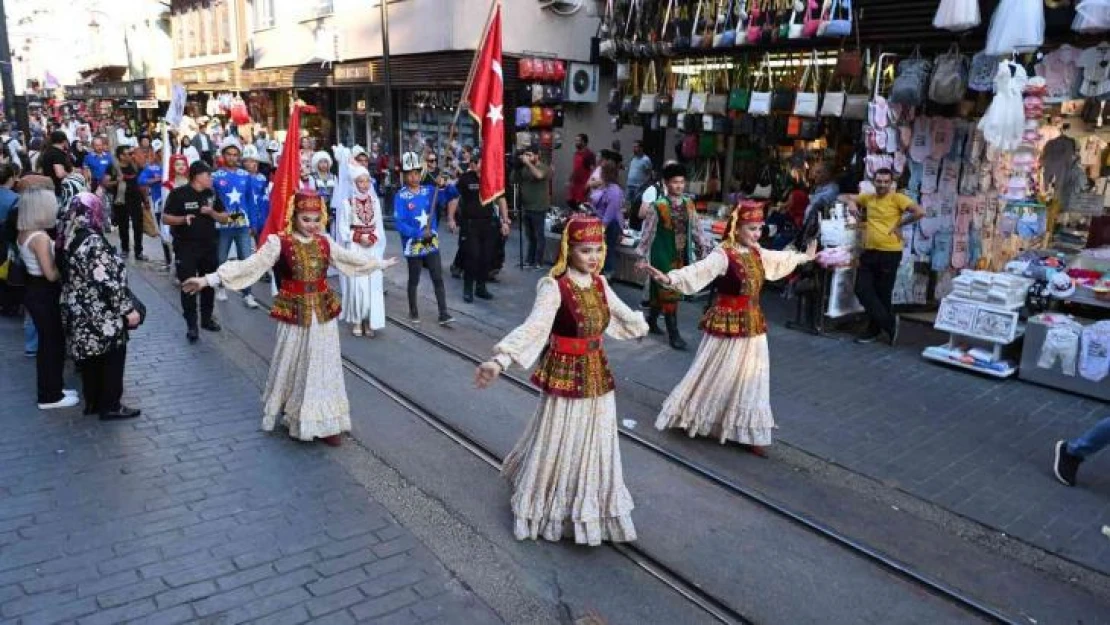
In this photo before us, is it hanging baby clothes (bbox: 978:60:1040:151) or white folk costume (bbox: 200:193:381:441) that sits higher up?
hanging baby clothes (bbox: 978:60:1040:151)

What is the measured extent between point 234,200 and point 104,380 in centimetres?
409

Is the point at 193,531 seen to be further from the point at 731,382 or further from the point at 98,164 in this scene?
the point at 98,164

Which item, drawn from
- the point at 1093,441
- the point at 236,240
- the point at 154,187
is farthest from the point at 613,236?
the point at 154,187

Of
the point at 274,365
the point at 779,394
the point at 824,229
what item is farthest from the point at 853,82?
the point at 274,365

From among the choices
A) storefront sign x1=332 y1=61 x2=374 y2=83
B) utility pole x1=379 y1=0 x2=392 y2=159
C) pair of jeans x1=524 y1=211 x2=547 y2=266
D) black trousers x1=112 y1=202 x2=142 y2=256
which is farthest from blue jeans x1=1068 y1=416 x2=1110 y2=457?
storefront sign x1=332 y1=61 x2=374 y2=83

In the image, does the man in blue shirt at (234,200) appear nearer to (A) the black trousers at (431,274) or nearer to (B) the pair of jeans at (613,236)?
(A) the black trousers at (431,274)

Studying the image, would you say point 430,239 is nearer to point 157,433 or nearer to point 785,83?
point 157,433

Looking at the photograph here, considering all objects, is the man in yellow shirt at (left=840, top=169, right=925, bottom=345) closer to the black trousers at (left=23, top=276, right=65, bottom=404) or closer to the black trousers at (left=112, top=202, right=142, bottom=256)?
the black trousers at (left=23, top=276, right=65, bottom=404)

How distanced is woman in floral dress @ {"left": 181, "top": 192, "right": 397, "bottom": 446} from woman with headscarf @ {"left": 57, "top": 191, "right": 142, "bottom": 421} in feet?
2.42

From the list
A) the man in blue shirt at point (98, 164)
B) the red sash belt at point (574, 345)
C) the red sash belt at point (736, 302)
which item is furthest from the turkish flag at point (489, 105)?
the man in blue shirt at point (98, 164)

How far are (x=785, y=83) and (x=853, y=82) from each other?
4.82ft

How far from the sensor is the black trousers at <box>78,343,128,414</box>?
6.39 m

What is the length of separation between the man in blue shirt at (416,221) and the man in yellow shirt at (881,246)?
195 inches

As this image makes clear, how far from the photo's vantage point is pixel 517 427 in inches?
258
